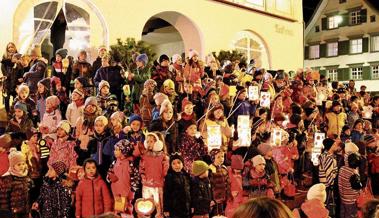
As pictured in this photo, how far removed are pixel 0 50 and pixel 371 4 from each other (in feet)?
97.1

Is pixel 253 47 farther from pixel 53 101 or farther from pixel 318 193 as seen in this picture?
pixel 318 193

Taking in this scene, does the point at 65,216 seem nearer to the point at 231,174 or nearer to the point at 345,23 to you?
the point at 231,174

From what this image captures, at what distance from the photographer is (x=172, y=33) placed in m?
26.8

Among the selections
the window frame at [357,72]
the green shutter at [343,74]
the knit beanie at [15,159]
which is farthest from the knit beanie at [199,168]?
the green shutter at [343,74]

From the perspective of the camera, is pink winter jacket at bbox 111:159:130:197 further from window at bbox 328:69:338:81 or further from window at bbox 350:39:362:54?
window at bbox 328:69:338:81

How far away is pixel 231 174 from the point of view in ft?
28.2

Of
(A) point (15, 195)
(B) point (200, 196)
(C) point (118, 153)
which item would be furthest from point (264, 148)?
(A) point (15, 195)

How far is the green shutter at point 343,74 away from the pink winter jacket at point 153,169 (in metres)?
32.8

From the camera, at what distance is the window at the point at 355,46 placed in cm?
3722

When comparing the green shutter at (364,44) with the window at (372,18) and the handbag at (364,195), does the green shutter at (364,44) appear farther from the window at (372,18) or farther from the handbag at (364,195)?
the handbag at (364,195)

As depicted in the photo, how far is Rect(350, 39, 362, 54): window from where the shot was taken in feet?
122

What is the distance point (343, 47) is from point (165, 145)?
32968 millimetres

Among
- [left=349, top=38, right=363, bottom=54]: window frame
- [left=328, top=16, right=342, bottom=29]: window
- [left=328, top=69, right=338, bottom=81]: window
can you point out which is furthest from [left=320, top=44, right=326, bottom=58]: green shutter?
[left=349, top=38, right=363, bottom=54]: window frame

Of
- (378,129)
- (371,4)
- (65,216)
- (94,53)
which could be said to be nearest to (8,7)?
Result: (94,53)
